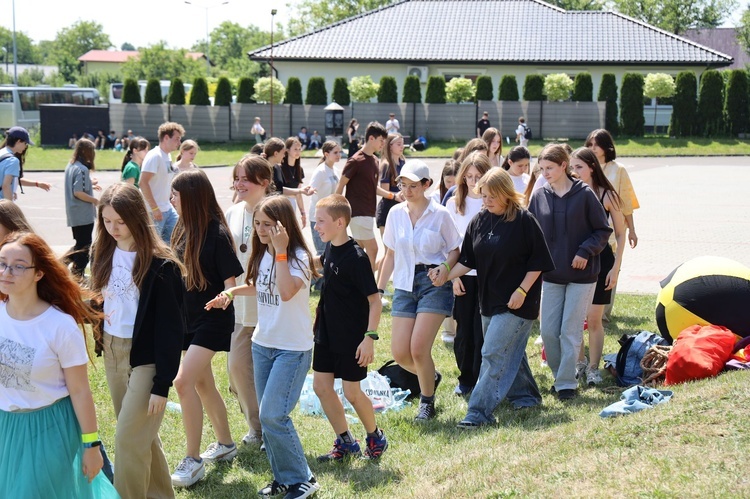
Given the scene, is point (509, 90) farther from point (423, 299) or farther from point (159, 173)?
point (423, 299)

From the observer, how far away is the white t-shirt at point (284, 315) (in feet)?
18.3

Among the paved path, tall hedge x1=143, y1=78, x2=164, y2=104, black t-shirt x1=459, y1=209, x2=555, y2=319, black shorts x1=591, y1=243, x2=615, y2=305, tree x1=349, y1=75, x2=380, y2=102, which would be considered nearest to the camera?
black t-shirt x1=459, y1=209, x2=555, y2=319

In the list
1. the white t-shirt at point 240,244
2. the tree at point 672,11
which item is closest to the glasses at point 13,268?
the white t-shirt at point 240,244

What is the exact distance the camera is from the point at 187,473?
19.1 ft

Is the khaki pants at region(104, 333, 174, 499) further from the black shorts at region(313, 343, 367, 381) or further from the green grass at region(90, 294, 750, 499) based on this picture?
the black shorts at region(313, 343, 367, 381)

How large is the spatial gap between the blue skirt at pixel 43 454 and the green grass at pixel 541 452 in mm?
1545

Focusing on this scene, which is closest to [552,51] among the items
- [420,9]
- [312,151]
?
[420,9]

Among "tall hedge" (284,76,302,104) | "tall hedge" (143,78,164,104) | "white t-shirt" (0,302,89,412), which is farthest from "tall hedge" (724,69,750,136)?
"white t-shirt" (0,302,89,412)

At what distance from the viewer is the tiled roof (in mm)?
50438

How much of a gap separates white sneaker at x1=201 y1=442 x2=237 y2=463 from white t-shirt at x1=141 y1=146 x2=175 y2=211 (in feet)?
18.2

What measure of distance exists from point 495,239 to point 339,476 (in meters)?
2.12

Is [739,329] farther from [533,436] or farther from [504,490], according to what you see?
[504,490]

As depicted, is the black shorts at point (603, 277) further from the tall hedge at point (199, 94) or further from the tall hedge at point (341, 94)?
the tall hedge at point (199, 94)

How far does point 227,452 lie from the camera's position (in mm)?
6254
